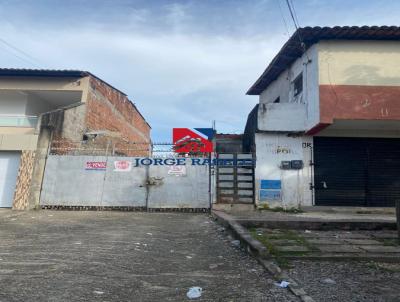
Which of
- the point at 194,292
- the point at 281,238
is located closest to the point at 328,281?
the point at 194,292

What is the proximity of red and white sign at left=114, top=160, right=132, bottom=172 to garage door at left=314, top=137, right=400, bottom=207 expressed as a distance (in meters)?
6.98

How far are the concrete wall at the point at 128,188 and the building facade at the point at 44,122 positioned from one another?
2.53ft

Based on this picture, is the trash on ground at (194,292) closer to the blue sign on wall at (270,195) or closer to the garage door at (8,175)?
the blue sign on wall at (270,195)

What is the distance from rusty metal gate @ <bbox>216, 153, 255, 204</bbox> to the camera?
1207cm

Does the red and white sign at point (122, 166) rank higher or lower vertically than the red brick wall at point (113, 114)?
lower

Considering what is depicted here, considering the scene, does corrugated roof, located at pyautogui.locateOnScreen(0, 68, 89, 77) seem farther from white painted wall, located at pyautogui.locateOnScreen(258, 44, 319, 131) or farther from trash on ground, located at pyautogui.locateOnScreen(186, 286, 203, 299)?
trash on ground, located at pyautogui.locateOnScreen(186, 286, 203, 299)

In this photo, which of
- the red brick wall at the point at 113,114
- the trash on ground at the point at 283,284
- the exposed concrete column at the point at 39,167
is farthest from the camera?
the red brick wall at the point at 113,114

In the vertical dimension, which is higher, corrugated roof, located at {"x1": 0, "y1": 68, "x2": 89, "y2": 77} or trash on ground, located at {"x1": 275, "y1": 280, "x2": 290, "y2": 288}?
corrugated roof, located at {"x1": 0, "y1": 68, "x2": 89, "y2": 77}

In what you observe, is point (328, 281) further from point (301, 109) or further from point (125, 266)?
point (301, 109)

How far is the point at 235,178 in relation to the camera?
39.9 ft

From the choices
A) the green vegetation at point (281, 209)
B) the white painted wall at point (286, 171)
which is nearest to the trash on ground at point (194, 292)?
the green vegetation at point (281, 209)

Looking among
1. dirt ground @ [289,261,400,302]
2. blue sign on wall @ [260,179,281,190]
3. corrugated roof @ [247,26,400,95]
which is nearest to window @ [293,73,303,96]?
corrugated roof @ [247,26,400,95]

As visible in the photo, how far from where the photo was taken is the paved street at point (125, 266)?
347 cm

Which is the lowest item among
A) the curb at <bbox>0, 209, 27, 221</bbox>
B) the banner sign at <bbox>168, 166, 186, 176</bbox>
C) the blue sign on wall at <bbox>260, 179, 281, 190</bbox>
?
the curb at <bbox>0, 209, 27, 221</bbox>
